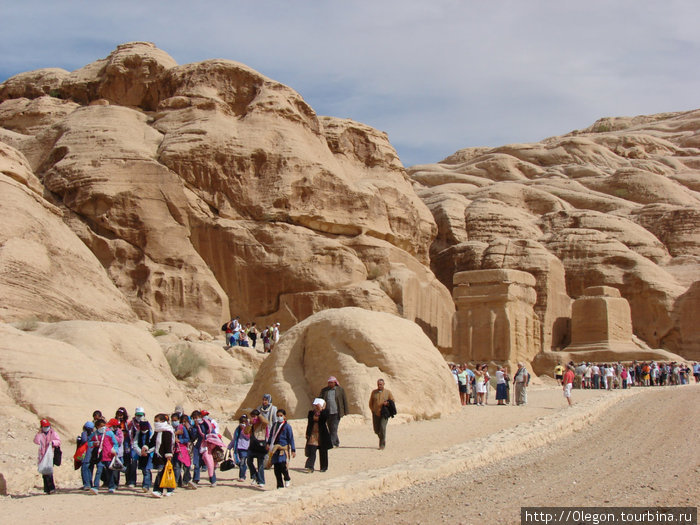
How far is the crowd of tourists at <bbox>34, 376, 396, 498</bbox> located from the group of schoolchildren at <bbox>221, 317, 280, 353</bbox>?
44.6 ft

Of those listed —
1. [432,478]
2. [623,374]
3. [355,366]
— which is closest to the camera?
[432,478]

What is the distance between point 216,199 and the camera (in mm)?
28859

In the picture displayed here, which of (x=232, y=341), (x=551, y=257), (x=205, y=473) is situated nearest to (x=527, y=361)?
(x=551, y=257)

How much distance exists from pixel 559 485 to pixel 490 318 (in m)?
22.2

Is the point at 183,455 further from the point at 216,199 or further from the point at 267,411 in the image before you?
the point at 216,199

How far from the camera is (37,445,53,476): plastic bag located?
9.27 m

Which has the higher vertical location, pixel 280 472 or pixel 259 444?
pixel 259 444

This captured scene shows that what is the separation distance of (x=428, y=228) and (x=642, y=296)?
10.8m

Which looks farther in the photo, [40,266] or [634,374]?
[634,374]

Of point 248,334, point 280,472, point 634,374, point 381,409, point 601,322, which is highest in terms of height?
point 601,322

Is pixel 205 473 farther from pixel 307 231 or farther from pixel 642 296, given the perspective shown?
pixel 642 296

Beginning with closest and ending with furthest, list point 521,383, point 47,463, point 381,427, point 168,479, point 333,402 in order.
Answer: point 168,479 < point 47,463 < point 333,402 < point 381,427 < point 521,383

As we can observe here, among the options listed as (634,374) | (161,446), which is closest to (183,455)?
(161,446)

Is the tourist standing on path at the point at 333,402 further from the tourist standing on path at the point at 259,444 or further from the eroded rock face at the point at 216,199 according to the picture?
the eroded rock face at the point at 216,199
